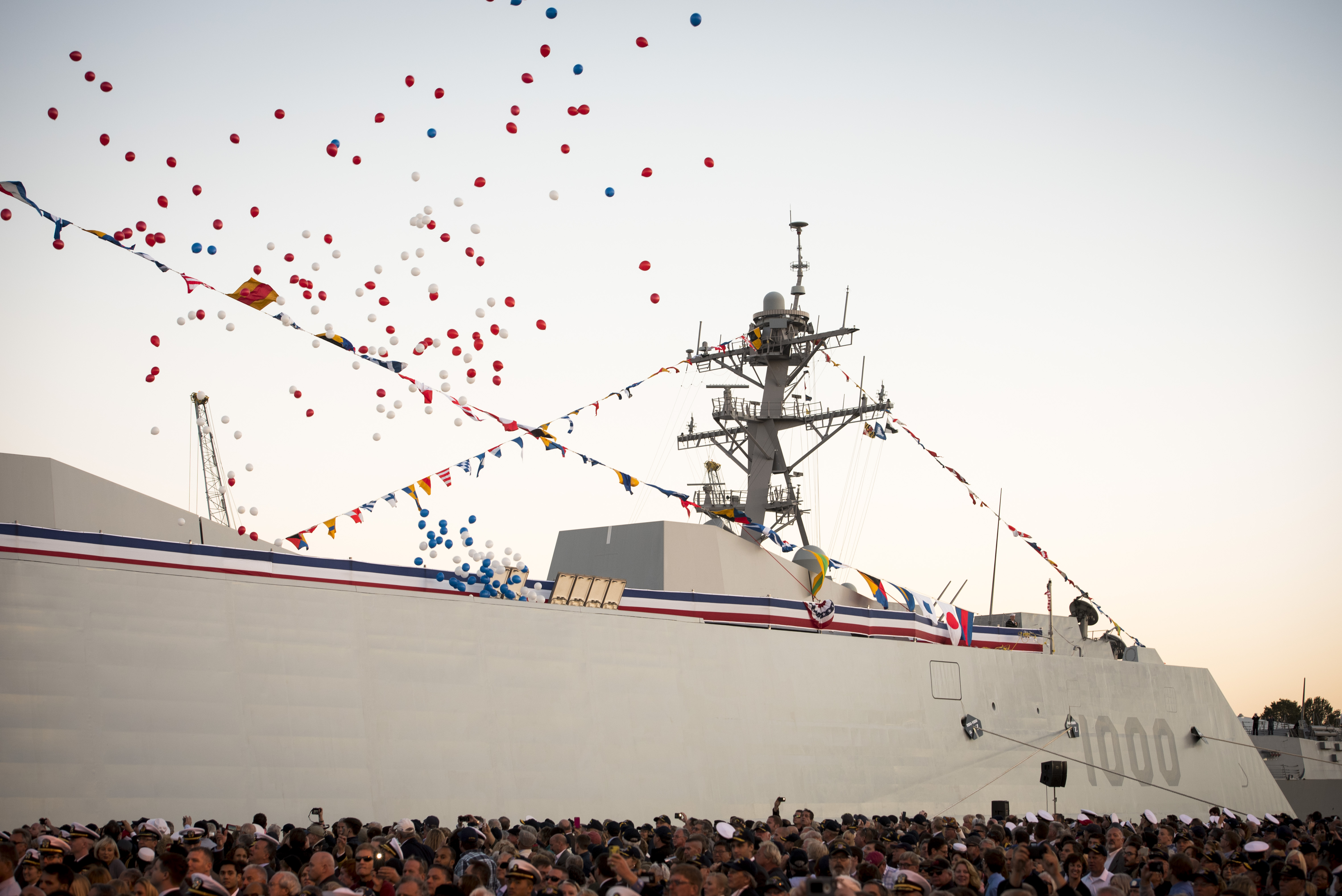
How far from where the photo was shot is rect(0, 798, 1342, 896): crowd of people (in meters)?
5.59

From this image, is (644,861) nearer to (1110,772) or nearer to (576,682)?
(576,682)

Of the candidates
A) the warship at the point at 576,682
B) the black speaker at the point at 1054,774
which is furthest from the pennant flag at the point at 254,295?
the black speaker at the point at 1054,774

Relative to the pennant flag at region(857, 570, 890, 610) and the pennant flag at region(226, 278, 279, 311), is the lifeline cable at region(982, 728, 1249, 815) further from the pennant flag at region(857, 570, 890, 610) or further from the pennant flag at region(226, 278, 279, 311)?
the pennant flag at region(226, 278, 279, 311)

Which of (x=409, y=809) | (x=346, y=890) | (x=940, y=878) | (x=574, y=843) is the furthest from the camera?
(x=409, y=809)

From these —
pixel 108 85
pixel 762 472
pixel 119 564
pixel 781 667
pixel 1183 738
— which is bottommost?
pixel 1183 738

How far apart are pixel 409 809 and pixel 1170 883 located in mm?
8118

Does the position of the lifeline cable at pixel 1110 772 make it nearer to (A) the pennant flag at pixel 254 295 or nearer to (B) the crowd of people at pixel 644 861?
(B) the crowd of people at pixel 644 861

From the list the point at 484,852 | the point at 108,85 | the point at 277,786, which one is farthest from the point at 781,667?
the point at 108,85

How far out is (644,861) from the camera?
7969 millimetres

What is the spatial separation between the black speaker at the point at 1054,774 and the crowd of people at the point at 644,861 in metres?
4.00

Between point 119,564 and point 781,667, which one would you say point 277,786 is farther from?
point 781,667

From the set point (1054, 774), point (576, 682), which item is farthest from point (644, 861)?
point (1054, 774)

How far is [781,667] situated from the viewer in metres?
16.4

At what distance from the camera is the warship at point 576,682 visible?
1098 cm
